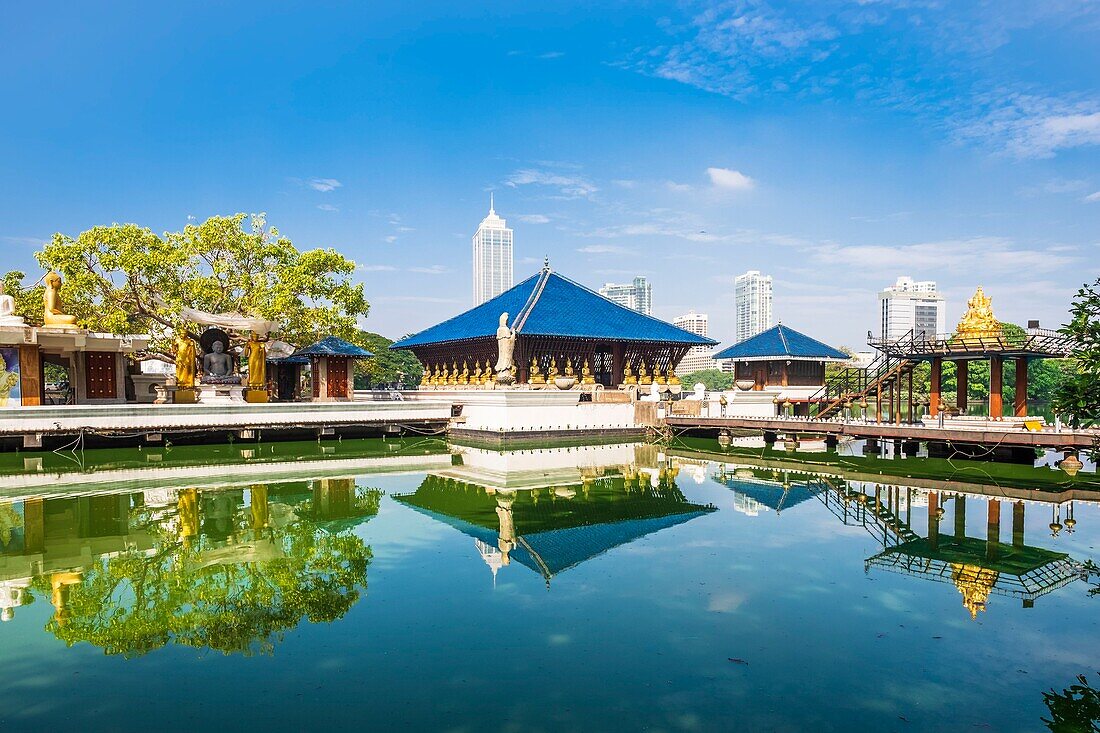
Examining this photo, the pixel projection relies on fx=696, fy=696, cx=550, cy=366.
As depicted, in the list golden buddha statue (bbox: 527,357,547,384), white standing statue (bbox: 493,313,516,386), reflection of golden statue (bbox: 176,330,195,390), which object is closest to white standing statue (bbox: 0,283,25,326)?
reflection of golden statue (bbox: 176,330,195,390)

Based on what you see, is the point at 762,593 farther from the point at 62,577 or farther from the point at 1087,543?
the point at 62,577

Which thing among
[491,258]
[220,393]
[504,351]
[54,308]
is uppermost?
[491,258]

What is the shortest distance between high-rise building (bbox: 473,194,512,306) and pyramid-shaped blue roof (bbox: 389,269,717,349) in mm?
153365

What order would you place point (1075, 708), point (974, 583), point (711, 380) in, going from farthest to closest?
point (711, 380)
point (974, 583)
point (1075, 708)

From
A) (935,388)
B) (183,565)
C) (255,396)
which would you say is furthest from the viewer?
(255,396)

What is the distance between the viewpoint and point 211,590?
725 centimetres

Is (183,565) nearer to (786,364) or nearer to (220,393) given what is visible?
(220,393)

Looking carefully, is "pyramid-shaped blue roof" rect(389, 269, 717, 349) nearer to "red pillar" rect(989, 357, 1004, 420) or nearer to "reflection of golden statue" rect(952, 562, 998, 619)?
"red pillar" rect(989, 357, 1004, 420)

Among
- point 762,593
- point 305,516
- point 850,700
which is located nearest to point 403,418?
point 305,516

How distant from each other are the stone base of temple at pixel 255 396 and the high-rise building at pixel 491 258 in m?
162

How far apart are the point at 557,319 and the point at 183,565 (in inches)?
852

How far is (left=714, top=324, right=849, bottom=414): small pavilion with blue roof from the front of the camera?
29344 millimetres

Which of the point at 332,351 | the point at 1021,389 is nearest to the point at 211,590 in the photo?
the point at 332,351

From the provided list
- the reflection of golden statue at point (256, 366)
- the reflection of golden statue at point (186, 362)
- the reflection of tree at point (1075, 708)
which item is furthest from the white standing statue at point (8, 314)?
the reflection of tree at point (1075, 708)
